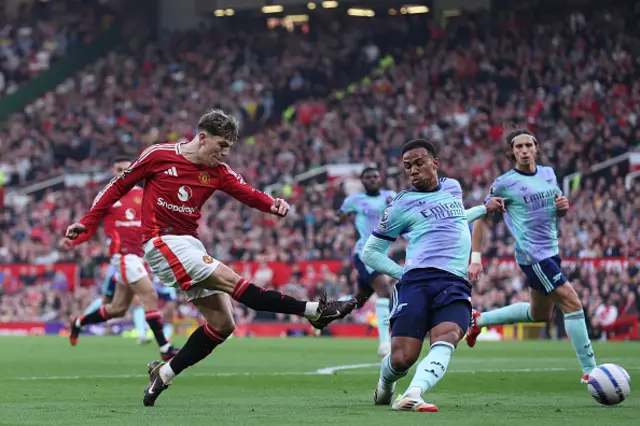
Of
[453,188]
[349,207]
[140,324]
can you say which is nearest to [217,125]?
[453,188]

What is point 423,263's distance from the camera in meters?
9.25

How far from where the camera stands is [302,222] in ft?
107

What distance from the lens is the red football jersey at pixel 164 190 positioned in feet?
31.9

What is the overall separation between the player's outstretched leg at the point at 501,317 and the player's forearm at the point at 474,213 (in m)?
2.82

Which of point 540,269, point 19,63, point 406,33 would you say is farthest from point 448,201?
point 19,63

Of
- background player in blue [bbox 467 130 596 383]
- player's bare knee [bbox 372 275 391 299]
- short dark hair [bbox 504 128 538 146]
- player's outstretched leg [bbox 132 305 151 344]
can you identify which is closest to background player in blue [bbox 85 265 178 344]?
player's outstretched leg [bbox 132 305 151 344]

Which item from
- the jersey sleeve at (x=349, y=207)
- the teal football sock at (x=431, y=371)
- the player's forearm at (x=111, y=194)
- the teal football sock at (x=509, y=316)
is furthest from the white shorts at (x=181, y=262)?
the jersey sleeve at (x=349, y=207)

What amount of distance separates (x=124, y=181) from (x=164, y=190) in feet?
1.13

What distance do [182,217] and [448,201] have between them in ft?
6.97

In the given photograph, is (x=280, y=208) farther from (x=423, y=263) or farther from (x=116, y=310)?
(x=116, y=310)

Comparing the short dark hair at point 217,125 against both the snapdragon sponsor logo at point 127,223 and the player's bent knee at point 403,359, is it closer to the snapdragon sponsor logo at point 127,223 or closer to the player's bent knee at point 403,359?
the player's bent knee at point 403,359

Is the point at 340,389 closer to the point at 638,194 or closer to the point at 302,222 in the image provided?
the point at 638,194

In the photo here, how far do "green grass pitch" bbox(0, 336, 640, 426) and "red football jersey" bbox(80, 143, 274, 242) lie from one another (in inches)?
57.0

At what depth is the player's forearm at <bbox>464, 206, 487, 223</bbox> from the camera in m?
9.91
